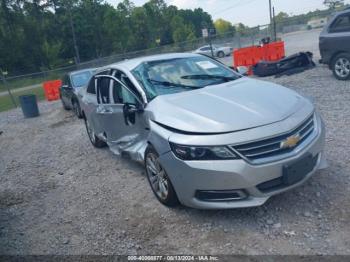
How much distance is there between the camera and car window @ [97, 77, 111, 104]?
551cm

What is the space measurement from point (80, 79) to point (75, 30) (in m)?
48.8

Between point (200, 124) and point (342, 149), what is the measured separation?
2.61 metres

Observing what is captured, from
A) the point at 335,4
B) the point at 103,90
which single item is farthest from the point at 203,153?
the point at 335,4

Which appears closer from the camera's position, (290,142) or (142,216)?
(290,142)

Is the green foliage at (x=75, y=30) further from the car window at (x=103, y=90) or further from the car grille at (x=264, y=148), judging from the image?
the car grille at (x=264, y=148)

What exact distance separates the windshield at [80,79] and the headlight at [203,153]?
9.37 metres

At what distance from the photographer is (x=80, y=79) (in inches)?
488

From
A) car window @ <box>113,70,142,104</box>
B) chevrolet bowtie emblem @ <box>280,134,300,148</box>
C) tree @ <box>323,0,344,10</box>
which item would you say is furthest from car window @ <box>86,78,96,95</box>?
tree @ <box>323,0,344,10</box>

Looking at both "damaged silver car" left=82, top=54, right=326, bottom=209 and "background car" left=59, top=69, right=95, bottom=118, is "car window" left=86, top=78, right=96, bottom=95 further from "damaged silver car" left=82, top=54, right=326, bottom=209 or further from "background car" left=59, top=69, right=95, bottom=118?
"background car" left=59, top=69, right=95, bottom=118

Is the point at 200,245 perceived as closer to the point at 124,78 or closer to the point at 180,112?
the point at 180,112

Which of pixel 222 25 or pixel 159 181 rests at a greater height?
pixel 222 25

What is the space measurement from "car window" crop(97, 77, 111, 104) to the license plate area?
3095 mm

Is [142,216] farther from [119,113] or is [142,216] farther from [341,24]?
[341,24]

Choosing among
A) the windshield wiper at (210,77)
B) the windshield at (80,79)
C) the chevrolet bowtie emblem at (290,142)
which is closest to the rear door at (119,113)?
the windshield wiper at (210,77)
